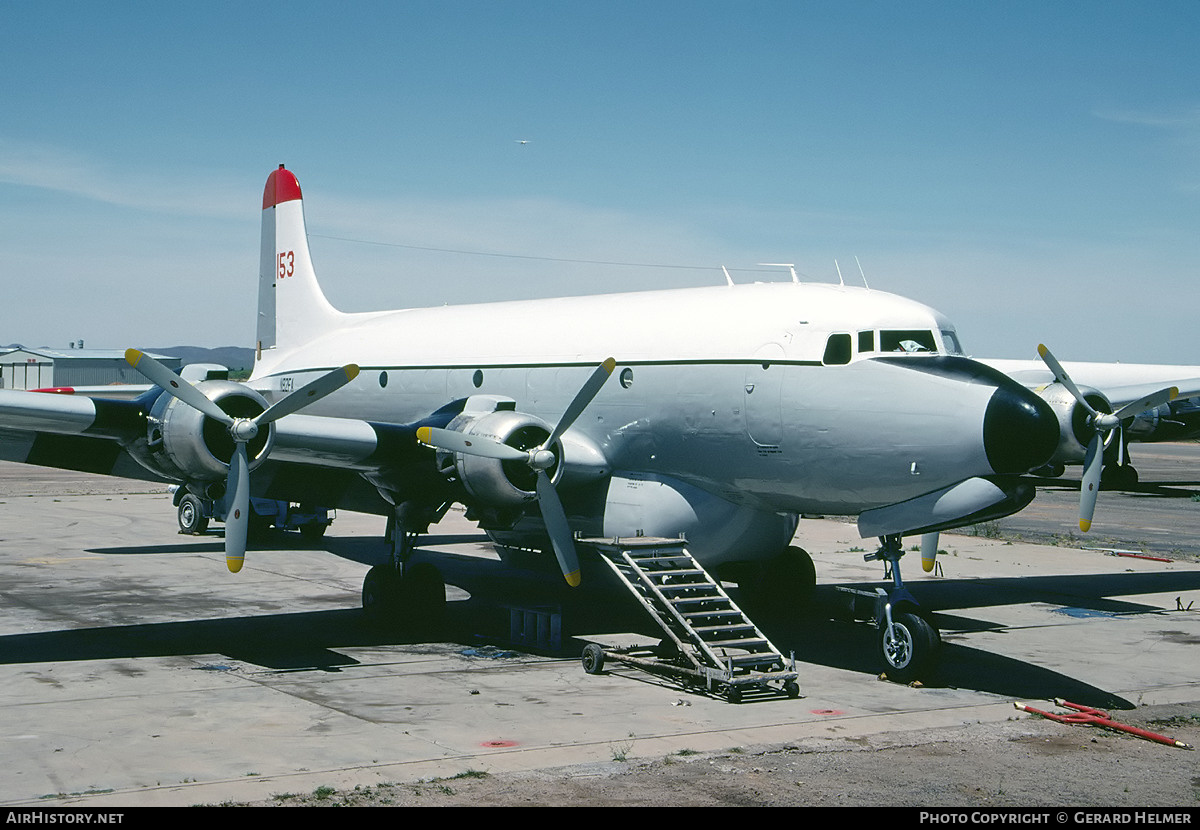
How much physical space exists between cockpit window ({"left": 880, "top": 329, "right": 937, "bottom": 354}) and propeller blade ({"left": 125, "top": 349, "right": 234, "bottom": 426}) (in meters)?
7.75

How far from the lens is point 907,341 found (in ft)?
47.7

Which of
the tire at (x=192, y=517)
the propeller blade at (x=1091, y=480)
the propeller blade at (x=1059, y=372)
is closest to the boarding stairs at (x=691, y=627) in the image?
the propeller blade at (x=1091, y=480)

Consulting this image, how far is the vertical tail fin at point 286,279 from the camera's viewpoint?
80.9ft

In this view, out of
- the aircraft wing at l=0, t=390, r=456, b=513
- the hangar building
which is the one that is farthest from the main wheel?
the hangar building

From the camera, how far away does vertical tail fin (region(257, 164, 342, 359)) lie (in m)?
24.7

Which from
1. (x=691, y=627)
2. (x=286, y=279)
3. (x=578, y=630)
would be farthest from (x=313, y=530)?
(x=691, y=627)

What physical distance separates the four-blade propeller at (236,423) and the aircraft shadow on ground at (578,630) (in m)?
1.66

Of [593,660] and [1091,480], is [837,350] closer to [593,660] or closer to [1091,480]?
[1091,480]

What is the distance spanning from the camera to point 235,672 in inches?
564

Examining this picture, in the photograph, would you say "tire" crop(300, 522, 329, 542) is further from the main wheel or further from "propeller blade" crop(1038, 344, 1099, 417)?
"propeller blade" crop(1038, 344, 1099, 417)

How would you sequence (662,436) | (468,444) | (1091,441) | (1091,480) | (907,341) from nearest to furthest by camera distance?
(907,341) → (468,444) → (1091,480) → (1091,441) → (662,436)

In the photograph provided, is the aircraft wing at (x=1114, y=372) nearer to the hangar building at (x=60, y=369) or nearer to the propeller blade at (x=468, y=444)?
the propeller blade at (x=468, y=444)

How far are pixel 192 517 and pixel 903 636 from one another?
775 inches

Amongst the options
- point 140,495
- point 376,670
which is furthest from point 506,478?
point 140,495
